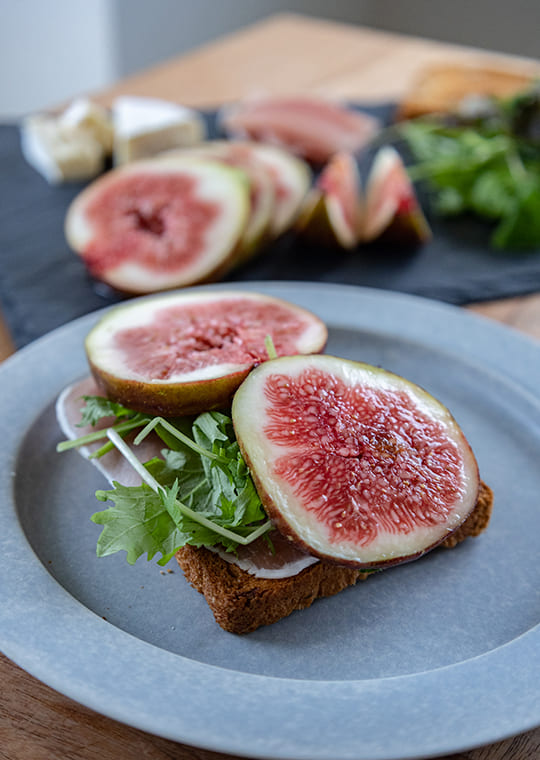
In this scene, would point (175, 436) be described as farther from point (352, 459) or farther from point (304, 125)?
point (304, 125)

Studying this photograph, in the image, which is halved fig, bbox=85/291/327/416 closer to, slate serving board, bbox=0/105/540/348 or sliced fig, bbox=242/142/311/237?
slate serving board, bbox=0/105/540/348

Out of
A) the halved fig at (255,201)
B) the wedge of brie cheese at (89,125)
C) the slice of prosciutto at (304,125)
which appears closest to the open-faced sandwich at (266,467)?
the halved fig at (255,201)

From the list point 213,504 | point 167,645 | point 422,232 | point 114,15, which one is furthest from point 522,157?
point 114,15

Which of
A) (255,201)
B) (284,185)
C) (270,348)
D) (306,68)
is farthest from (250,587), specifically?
(306,68)

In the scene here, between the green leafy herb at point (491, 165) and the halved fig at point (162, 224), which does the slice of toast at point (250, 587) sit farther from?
the green leafy herb at point (491, 165)

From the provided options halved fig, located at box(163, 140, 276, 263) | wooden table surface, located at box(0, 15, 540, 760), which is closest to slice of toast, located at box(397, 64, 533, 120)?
wooden table surface, located at box(0, 15, 540, 760)

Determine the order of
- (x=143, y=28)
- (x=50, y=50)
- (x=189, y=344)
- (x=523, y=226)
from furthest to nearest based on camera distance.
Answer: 1. (x=143, y=28)
2. (x=50, y=50)
3. (x=523, y=226)
4. (x=189, y=344)
